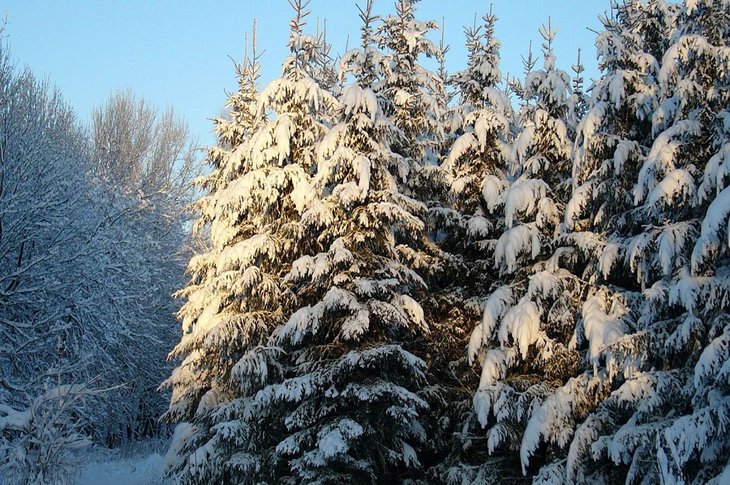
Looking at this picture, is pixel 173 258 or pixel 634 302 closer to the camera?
pixel 634 302

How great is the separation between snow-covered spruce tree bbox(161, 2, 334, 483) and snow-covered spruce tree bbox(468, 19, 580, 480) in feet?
13.1

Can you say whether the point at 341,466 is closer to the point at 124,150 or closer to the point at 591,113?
the point at 591,113

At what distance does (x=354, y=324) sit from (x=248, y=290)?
3.23 metres

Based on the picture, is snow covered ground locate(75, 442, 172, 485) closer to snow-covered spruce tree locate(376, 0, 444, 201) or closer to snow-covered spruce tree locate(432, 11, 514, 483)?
snow-covered spruce tree locate(432, 11, 514, 483)

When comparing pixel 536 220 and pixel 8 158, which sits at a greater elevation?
pixel 8 158

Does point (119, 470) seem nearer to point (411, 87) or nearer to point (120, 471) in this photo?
point (120, 471)

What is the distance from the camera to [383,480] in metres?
12.8

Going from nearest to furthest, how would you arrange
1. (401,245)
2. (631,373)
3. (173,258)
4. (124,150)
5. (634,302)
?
(631,373) < (634,302) < (401,245) < (173,258) < (124,150)

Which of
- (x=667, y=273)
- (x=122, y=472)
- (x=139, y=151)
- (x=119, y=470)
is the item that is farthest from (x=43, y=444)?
(x=139, y=151)

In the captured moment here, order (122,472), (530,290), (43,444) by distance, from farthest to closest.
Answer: (122,472)
(530,290)
(43,444)

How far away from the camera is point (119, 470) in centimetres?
1969

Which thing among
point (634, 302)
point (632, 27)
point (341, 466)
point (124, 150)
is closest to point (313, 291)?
point (341, 466)

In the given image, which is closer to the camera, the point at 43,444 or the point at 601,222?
the point at 43,444

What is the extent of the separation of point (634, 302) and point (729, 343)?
3.10 meters
